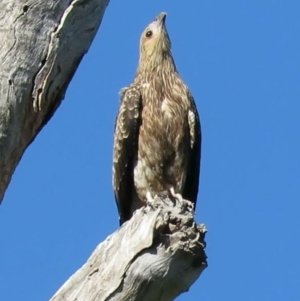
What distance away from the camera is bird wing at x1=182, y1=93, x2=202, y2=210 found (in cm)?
790

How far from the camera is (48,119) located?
567 centimetres

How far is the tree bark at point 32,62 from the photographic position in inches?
213

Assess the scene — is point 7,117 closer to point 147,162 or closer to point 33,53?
point 33,53

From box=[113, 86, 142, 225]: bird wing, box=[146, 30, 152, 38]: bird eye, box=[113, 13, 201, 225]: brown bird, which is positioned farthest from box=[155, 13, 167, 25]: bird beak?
box=[113, 86, 142, 225]: bird wing

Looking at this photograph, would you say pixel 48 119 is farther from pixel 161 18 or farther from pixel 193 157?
pixel 161 18

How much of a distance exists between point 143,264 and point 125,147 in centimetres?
324

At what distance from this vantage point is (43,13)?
5.59 metres

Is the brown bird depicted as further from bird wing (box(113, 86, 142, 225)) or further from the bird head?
the bird head

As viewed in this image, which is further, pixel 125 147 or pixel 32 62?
pixel 125 147

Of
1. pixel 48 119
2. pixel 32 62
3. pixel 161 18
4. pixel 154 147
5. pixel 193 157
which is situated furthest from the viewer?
pixel 161 18

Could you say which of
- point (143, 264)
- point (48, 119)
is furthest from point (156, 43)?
point (143, 264)

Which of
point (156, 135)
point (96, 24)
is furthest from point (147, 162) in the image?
point (96, 24)

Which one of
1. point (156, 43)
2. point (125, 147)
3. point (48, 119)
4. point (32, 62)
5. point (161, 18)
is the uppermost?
point (161, 18)

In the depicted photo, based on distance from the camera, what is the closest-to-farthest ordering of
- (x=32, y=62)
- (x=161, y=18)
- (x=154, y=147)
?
1. (x=32, y=62)
2. (x=154, y=147)
3. (x=161, y=18)
